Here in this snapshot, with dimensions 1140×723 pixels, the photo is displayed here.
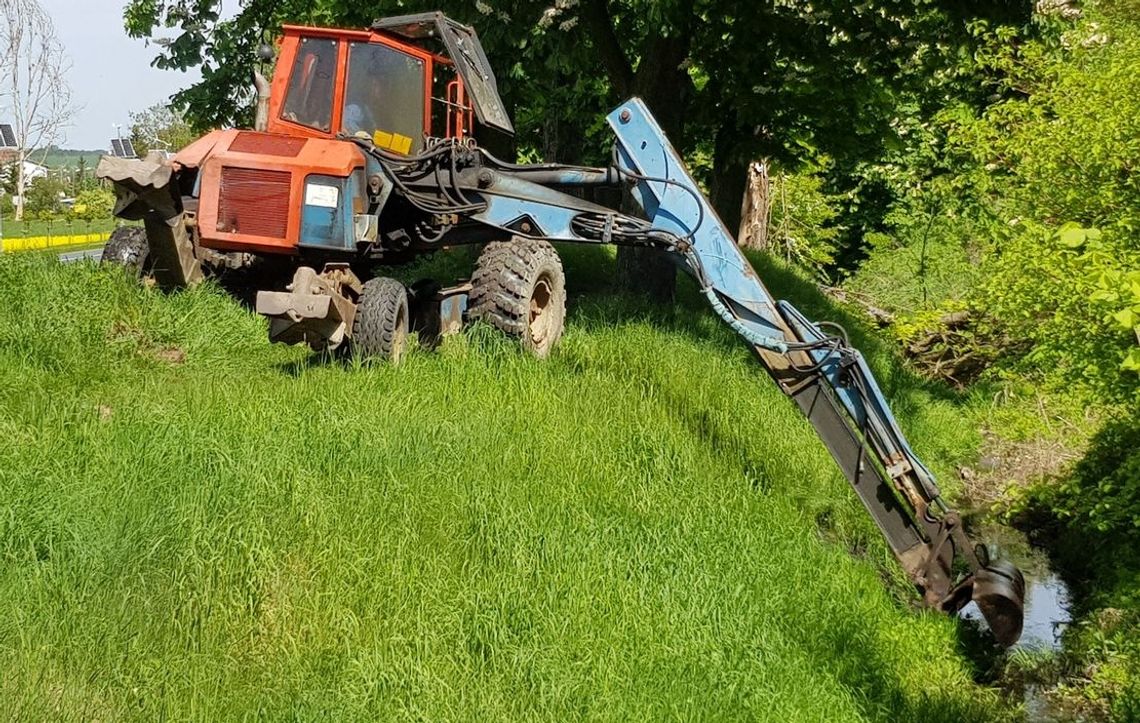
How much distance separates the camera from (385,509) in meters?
6.37

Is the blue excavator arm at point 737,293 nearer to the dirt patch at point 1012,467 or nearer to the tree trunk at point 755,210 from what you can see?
the dirt patch at point 1012,467

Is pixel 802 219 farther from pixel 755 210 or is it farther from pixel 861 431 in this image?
pixel 861 431

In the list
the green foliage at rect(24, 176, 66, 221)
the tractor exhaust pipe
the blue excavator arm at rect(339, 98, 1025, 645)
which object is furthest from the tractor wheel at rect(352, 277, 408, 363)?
the green foliage at rect(24, 176, 66, 221)

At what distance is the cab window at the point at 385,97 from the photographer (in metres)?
10.0

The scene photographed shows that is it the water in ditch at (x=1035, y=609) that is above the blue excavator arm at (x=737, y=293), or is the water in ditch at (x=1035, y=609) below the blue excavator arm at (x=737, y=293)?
below

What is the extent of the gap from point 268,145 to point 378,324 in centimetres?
155

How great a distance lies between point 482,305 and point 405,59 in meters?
2.20

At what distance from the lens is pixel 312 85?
33.0 feet

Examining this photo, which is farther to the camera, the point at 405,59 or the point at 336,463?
the point at 405,59

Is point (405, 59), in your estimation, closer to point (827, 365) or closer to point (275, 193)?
point (275, 193)

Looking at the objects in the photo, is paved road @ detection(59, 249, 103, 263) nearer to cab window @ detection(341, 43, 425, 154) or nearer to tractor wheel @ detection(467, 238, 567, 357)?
cab window @ detection(341, 43, 425, 154)

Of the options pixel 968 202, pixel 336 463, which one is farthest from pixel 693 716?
pixel 968 202

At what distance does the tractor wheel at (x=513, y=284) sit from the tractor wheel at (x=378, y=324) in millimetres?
876

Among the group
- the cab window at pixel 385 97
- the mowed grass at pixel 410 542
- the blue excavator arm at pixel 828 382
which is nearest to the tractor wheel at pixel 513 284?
the mowed grass at pixel 410 542
